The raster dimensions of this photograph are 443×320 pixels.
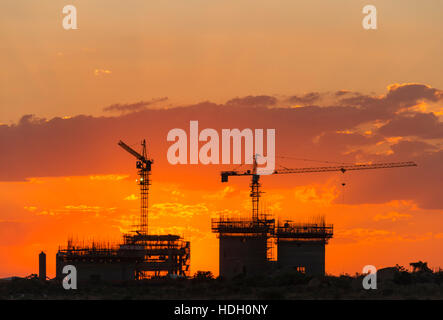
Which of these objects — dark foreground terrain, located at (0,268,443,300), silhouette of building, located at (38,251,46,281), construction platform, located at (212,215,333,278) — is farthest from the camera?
silhouette of building, located at (38,251,46,281)

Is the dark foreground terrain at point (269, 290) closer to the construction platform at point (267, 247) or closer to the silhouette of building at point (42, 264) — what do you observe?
the construction platform at point (267, 247)

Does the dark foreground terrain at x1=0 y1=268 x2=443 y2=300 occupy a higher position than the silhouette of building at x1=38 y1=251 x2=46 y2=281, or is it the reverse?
A: the silhouette of building at x1=38 y1=251 x2=46 y2=281

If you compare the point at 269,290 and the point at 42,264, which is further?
the point at 42,264

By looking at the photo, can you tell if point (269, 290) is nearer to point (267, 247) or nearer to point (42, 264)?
point (267, 247)

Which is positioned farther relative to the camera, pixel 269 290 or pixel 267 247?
pixel 267 247

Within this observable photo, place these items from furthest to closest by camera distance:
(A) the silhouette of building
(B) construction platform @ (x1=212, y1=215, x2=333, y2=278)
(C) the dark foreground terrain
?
(A) the silhouette of building, (B) construction platform @ (x1=212, y1=215, x2=333, y2=278), (C) the dark foreground terrain

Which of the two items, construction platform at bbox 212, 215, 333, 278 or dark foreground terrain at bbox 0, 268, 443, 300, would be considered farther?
construction platform at bbox 212, 215, 333, 278

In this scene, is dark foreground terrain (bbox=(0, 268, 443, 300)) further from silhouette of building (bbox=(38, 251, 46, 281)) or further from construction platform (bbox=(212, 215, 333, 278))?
silhouette of building (bbox=(38, 251, 46, 281))

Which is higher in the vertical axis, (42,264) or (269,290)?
(42,264)

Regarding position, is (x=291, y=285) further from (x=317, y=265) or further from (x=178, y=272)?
(x=178, y=272)
